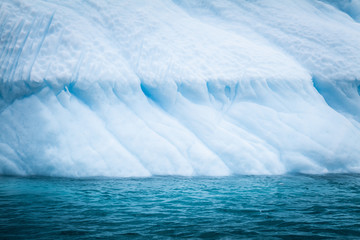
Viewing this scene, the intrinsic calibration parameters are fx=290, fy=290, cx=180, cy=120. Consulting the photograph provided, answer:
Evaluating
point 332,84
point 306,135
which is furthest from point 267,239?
point 332,84

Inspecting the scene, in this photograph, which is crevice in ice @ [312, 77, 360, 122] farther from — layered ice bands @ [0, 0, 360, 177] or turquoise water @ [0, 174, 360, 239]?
turquoise water @ [0, 174, 360, 239]

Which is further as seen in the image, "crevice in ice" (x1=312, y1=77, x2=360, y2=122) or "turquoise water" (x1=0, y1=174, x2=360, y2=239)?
"crevice in ice" (x1=312, y1=77, x2=360, y2=122)

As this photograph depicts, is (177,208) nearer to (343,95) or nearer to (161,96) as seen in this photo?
(161,96)

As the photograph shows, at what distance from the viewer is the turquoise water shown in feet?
7.82

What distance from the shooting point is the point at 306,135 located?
18.8 ft

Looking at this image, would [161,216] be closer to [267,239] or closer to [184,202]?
[184,202]

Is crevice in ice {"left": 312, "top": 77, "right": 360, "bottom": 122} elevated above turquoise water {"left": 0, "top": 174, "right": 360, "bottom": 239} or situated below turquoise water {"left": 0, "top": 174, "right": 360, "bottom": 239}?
above

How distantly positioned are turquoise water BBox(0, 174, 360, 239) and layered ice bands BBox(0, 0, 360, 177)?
68cm

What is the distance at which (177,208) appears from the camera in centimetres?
311

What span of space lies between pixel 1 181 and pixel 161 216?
2.97 meters

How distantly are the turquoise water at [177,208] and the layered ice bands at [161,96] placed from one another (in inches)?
26.7

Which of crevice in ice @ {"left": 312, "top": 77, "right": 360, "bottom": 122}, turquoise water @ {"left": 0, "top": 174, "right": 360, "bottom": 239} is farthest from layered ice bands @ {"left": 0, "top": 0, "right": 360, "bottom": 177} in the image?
turquoise water @ {"left": 0, "top": 174, "right": 360, "bottom": 239}

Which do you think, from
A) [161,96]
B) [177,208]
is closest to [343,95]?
[161,96]

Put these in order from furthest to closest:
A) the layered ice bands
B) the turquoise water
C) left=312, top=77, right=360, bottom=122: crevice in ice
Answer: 1. left=312, top=77, right=360, bottom=122: crevice in ice
2. the layered ice bands
3. the turquoise water
